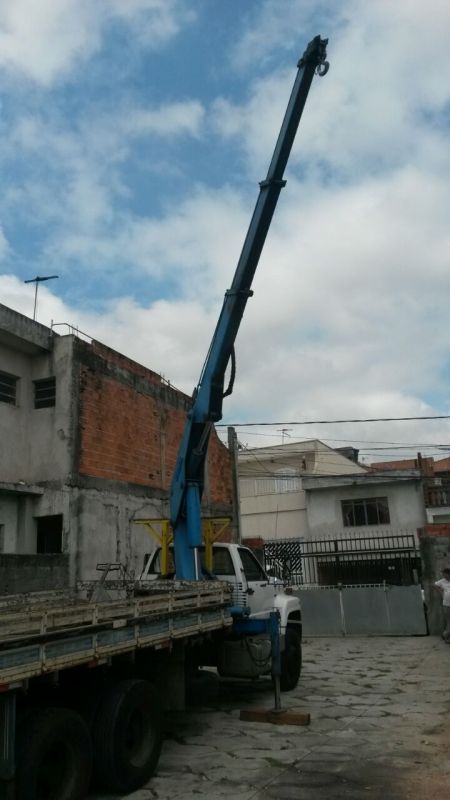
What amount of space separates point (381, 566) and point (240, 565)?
14.0 meters

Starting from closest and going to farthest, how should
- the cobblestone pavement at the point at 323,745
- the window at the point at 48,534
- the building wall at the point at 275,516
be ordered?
the cobblestone pavement at the point at 323,745
the window at the point at 48,534
the building wall at the point at 275,516

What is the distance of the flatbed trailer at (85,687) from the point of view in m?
4.30

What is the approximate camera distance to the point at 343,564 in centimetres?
2353

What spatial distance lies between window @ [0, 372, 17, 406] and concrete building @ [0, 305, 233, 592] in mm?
24

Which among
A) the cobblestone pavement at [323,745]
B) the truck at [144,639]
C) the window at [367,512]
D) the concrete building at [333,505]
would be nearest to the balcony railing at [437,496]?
the concrete building at [333,505]

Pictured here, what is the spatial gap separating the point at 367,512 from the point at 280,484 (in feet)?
20.1

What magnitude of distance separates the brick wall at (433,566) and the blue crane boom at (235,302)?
8.94 m

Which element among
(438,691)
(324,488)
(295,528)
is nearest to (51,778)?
(438,691)

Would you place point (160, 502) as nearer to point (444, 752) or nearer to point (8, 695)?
point (444, 752)

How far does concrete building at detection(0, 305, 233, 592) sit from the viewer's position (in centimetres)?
1404

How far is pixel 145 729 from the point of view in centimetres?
579

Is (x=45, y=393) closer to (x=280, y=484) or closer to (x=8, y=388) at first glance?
(x=8, y=388)

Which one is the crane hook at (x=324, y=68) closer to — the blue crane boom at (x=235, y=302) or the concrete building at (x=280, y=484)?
the blue crane boom at (x=235, y=302)

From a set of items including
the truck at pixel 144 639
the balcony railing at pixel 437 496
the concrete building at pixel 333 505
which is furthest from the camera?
the balcony railing at pixel 437 496
